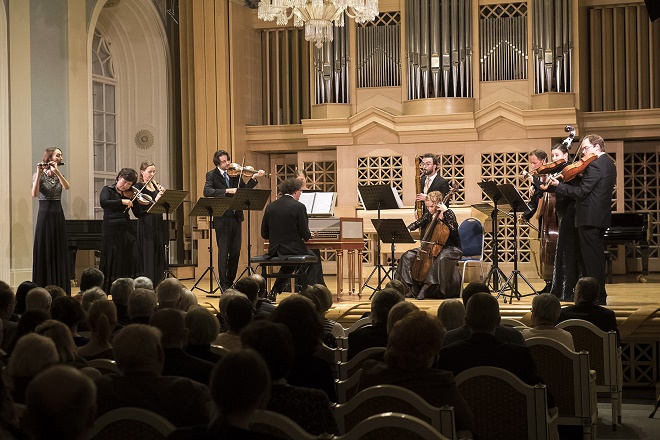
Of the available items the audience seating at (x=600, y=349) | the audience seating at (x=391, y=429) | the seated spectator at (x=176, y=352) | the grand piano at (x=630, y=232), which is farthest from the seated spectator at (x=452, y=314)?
the grand piano at (x=630, y=232)

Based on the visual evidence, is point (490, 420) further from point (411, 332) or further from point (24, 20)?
point (24, 20)

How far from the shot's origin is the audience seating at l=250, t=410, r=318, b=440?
2.88 m

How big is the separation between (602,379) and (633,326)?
1.56 m

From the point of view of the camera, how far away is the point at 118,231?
401 inches

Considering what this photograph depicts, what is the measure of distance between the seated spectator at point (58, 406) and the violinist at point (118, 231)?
25.8 ft

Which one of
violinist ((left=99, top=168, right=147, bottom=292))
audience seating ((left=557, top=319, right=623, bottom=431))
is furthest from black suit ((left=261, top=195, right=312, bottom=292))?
audience seating ((left=557, top=319, right=623, bottom=431))

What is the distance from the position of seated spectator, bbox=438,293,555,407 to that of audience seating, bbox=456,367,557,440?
8.6 inches

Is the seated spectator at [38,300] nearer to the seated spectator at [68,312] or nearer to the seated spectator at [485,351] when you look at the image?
the seated spectator at [68,312]

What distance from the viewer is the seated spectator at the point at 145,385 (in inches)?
131

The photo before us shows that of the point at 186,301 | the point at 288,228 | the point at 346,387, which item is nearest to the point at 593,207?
the point at 288,228

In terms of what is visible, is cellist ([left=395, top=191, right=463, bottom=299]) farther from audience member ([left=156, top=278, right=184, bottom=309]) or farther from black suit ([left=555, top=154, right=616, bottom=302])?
audience member ([left=156, top=278, right=184, bottom=309])

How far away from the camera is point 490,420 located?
396cm

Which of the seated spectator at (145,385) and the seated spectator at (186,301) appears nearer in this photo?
the seated spectator at (145,385)

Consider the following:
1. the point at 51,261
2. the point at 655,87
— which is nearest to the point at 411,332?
the point at 51,261
